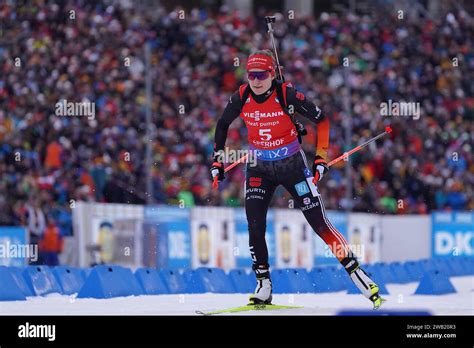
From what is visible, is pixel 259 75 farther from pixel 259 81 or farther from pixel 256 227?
pixel 256 227

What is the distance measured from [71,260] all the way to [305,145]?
7291mm

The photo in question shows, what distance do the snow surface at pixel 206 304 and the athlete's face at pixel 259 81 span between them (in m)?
2.02

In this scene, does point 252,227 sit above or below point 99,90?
below

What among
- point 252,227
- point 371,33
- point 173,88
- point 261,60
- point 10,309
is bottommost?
point 10,309

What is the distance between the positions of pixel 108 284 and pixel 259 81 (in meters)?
3.43

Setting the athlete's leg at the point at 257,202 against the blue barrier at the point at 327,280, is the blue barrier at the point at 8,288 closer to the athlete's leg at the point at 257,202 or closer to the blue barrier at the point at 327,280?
the athlete's leg at the point at 257,202

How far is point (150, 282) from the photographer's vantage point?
14.2 m

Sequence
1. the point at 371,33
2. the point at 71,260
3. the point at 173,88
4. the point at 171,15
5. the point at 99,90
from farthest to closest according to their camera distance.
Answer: the point at 371,33 → the point at 171,15 → the point at 173,88 → the point at 99,90 → the point at 71,260

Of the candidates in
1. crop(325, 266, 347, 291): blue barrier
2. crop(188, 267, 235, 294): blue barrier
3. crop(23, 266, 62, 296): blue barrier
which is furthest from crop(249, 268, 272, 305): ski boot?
crop(325, 266, 347, 291): blue barrier

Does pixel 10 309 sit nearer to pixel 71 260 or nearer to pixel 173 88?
pixel 71 260

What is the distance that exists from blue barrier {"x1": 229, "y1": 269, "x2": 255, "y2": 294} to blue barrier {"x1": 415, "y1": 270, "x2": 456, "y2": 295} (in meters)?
2.24

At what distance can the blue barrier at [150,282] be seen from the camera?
14023 millimetres

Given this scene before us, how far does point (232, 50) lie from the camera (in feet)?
98.1

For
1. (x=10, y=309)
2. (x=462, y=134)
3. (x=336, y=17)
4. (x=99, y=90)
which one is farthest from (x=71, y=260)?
(x=336, y=17)
